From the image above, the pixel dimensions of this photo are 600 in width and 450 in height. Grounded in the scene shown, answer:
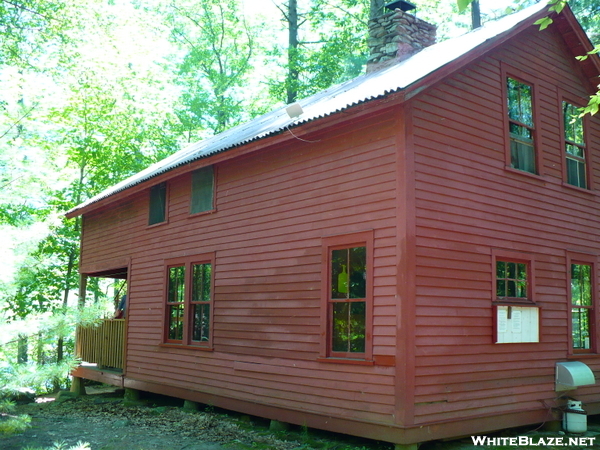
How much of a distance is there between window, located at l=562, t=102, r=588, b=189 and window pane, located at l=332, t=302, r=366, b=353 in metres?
4.75

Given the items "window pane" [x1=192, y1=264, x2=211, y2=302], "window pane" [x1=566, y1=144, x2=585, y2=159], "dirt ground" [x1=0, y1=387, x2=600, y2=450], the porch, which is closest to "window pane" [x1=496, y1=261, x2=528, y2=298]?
"dirt ground" [x1=0, y1=387, x2=600, y2=450]

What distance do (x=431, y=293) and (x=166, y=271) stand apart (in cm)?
669

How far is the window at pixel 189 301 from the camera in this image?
11712mm

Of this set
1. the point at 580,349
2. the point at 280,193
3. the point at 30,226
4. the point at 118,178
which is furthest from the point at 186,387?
the point at 118,178

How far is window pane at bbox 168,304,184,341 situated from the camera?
12.5m

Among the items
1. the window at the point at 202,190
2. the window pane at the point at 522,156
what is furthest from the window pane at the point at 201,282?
the window pane at the point at 522,156

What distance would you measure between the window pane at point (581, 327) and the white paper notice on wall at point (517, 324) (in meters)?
1.31

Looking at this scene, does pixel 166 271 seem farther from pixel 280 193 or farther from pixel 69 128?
pixel 69 128

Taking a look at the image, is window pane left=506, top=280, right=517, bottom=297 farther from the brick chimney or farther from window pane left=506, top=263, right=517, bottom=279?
the brick chimney

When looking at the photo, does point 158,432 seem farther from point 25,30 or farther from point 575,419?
point 25,30

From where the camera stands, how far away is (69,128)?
22.4 m

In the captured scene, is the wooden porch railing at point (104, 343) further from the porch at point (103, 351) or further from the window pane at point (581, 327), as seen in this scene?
the window pane at point (581, 327)

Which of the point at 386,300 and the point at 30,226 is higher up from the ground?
the point at 30,226

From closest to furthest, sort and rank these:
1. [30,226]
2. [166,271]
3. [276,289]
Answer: [30,226] → [276,289] → [166,271]
